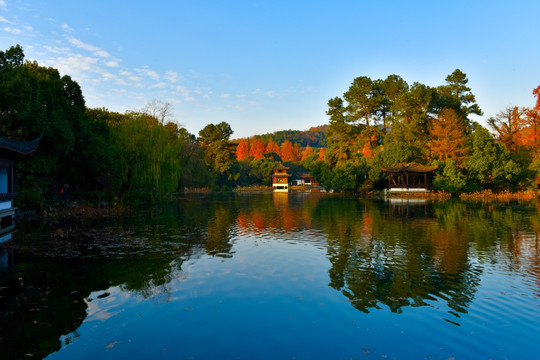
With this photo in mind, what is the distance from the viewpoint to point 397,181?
1927 inches

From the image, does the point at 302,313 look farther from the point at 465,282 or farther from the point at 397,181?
the point at 397,181

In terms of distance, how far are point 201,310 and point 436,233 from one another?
1237 centimetres

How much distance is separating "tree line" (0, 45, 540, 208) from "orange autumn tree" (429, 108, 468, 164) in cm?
15

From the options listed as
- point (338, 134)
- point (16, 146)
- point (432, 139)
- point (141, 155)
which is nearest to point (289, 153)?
point (338, 134)

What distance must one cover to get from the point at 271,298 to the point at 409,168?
4239cm

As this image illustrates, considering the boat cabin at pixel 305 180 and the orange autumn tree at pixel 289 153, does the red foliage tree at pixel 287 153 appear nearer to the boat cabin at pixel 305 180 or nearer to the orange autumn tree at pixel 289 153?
the orange autumn tree at pixel 289 153

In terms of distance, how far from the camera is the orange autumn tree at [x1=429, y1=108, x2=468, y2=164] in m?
45.6

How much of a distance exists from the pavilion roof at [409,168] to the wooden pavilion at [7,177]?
41283 mm

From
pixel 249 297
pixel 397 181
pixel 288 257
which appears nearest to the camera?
pixel 249 297

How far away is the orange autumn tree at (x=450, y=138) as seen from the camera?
45625 millimetres

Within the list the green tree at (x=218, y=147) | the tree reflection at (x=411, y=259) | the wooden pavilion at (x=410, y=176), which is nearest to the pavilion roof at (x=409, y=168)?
the wooden pavilion at (x=410, y=176)

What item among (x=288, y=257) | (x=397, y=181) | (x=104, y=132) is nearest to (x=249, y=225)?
(x=288, y=257)

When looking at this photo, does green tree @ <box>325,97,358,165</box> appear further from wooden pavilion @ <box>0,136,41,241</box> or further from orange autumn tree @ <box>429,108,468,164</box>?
wooden pavilion @ <box>0,136,41,241</box>

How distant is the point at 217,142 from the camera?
253ft
